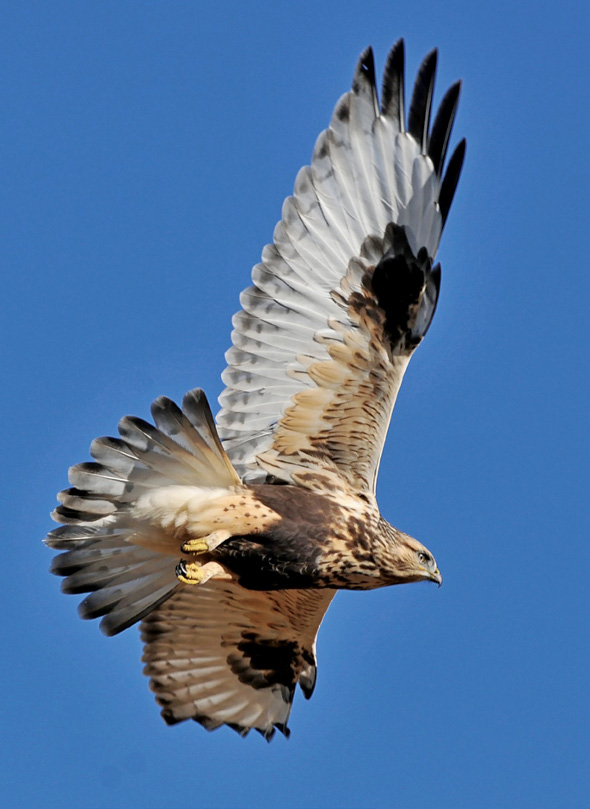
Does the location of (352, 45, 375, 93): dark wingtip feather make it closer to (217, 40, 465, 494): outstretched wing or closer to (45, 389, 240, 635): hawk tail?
→ (217, 40, 465, 494): outstretched wing

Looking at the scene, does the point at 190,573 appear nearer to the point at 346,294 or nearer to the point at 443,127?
the point at 346,294

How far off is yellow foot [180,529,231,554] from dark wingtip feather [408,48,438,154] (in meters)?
2.59

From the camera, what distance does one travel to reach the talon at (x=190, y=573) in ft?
26.2

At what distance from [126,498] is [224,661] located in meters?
2.00

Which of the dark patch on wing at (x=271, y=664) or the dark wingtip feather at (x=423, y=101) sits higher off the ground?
the dark wingtip feather at (x=423, y=101)

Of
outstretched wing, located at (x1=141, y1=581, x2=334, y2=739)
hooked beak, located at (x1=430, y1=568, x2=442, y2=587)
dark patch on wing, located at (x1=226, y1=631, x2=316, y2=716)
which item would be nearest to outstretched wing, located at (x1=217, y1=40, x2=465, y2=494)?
hooked beak, located at (x1=430, y1=568, x2=442, y2=587)

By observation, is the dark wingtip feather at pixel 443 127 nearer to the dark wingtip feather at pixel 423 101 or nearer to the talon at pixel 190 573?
the dark wingtip feather at pixel 423 101

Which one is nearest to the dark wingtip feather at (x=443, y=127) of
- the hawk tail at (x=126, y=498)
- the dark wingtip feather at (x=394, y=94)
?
the dark wingtip feather at (x=394, y=94)

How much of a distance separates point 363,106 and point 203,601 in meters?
3.27

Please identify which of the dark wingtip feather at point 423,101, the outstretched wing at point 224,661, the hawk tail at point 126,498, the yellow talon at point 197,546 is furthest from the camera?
the outstretched wing at point 224,661

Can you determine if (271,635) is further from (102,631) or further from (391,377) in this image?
(391,377)

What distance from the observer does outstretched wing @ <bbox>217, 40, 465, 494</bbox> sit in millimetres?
8430

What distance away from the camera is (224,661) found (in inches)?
374

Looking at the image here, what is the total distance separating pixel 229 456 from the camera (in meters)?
8.59
